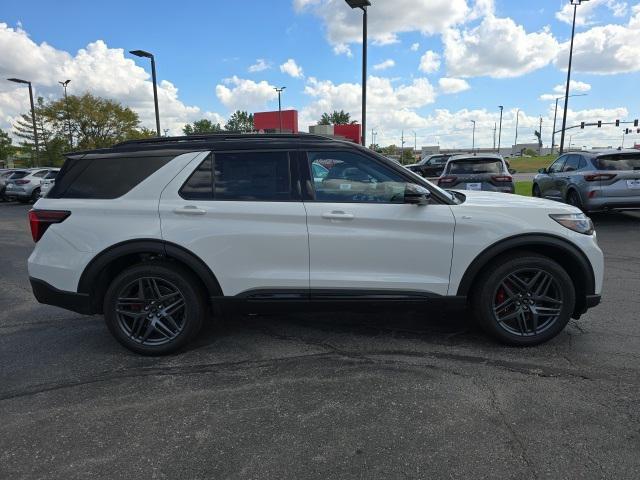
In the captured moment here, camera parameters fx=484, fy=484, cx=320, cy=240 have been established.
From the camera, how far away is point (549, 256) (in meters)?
3.97

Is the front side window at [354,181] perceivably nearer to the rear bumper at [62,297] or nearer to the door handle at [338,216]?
the door handle at [338,216]

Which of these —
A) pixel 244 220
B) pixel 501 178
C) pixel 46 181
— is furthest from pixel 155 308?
pixel 46 181

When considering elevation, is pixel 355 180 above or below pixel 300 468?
above

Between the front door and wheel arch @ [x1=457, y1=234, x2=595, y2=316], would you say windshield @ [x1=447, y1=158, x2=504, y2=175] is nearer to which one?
wheel arch @ [x1=457, y1=234, x2=595, y2=316]

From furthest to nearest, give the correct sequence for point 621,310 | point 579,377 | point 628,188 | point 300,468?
point 628,188
point 621,310
point 579,377
point 300,468

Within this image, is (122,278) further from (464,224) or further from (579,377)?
(579,377)

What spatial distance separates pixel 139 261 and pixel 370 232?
6.22 feet

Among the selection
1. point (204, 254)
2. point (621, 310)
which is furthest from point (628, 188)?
point (204, 254)

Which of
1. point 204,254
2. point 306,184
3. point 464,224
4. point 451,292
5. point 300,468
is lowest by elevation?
point 300,468

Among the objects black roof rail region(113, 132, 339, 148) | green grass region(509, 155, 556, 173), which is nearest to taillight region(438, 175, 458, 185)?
black roof rail region(113, 132, 339, 148)

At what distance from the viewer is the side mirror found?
368cm

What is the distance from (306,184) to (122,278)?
164cm

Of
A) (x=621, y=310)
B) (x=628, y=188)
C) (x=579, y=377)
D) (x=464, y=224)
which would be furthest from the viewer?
(x=628, y=188)

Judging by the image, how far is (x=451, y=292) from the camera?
3.82 m
